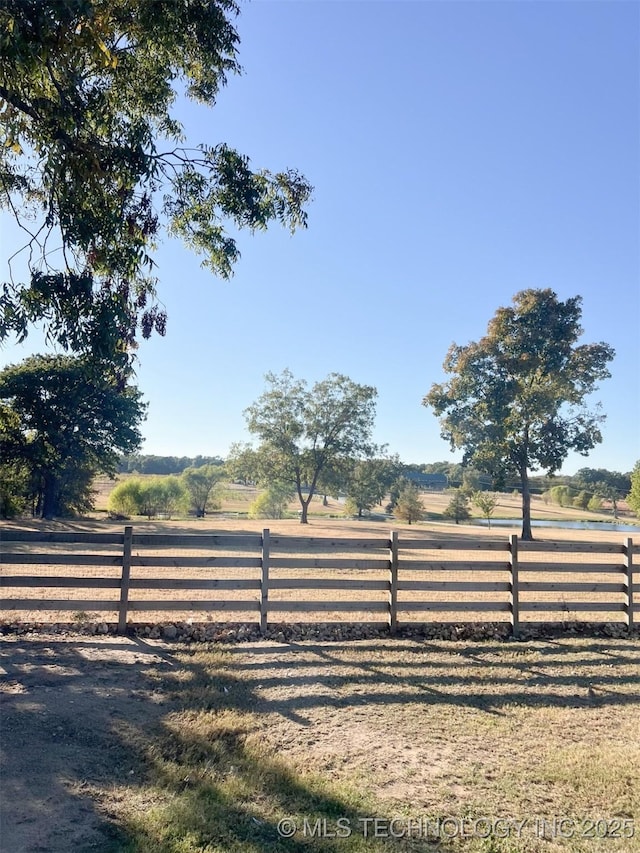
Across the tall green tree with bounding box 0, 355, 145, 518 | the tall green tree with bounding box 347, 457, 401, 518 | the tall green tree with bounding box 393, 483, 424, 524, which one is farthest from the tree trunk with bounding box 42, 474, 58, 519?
the tall green tree with bounding box 393, 483, 424, 524

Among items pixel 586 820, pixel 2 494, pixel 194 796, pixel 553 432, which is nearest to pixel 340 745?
pixel 194 796

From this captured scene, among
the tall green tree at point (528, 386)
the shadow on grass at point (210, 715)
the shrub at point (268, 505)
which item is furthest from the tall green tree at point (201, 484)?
the shadow on grass at point (210, 715)

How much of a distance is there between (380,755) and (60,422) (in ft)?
107

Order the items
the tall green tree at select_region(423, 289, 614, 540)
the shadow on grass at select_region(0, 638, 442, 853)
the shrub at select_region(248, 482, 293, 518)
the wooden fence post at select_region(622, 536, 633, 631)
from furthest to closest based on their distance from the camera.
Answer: the shrub at select_region(248, 482, 293, 518), the tall green tree at select_region(423, 289, 614, 540), the wooden fence post at select_region(622, 536, 633, 631), the shadow on grass at select_region(0, 638, 442, 853)

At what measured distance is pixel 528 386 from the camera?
1151 inches

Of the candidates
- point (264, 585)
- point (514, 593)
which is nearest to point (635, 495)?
point (514, 593)

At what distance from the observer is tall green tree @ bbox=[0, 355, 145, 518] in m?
31.5

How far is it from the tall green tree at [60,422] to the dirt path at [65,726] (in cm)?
2644

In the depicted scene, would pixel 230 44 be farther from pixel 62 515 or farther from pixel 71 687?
pixel 62 515

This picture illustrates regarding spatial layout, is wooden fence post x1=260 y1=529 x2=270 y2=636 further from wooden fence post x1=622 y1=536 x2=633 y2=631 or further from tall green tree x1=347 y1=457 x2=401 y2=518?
tall green tree x1=347 y1=457 x2=401 y2=518

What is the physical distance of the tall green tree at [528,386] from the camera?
2858 centimetres

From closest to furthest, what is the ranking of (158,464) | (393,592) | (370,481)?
(393,592), (370,481), (158,464)

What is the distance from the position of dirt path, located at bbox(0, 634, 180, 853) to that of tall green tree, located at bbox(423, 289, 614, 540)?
2552cm

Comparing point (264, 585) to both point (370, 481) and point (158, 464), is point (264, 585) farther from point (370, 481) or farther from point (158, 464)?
point (158, 464)
